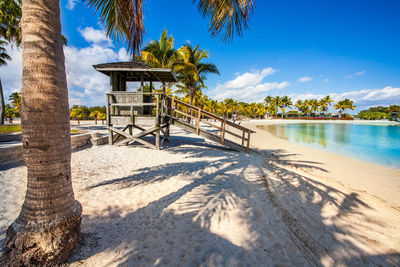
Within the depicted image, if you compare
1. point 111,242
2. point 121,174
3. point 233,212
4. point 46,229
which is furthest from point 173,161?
point 46,229

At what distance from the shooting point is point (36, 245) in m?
1.95

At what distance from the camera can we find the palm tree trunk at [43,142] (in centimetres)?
187

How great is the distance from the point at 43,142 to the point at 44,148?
7 cm

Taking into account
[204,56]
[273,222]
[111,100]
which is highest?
[204,56]

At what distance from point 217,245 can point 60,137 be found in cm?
257

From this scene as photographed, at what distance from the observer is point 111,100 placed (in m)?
9.05

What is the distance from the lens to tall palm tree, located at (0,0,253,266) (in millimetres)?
1874

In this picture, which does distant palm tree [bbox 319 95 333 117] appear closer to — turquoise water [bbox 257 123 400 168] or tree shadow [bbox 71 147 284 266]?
turquoise water [bbox 257 123 400 168]

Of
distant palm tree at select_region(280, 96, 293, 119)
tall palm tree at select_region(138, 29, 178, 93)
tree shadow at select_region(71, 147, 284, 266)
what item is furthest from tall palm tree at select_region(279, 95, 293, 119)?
tree shadow at select_region(71, 147, 284, 266)

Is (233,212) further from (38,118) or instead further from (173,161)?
(173,161)

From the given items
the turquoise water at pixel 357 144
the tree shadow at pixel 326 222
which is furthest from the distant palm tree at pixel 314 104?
the tree shadow at pixel 326 222

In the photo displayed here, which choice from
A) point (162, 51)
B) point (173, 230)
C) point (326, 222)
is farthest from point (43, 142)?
point (162, 51)

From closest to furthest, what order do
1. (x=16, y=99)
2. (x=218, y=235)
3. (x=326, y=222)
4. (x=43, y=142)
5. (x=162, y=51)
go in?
1. (x=43, y=142)
2. (x=218, y=235)
3. (x=326, y=222)
4. (x=162, y=51)
5. (x=16, y=99)

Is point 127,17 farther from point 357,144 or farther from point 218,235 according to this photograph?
point 357,144
